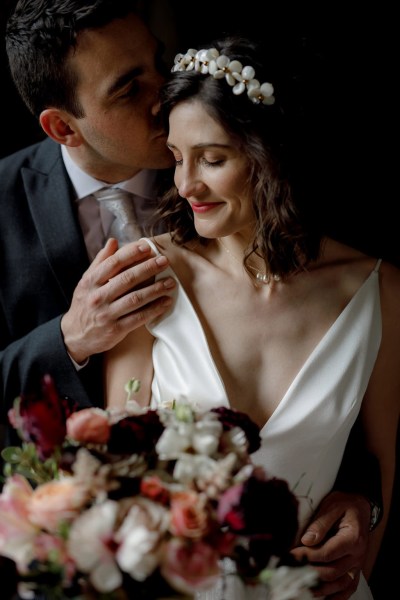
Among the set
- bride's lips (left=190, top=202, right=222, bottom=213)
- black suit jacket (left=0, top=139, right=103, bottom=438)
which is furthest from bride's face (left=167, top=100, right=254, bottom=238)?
black suit jacket (left=0, top=139, right=103, bottom=438)

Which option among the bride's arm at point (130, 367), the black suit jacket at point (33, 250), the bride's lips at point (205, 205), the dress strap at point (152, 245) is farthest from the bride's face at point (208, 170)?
the black suit jacket at point (33, 250)

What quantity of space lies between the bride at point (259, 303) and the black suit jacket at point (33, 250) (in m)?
0.36

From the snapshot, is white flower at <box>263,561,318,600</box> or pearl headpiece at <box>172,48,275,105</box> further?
pearl headpiece at <box>172,48,275,105</box>

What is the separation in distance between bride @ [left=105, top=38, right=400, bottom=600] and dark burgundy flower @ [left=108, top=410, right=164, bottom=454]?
537mm

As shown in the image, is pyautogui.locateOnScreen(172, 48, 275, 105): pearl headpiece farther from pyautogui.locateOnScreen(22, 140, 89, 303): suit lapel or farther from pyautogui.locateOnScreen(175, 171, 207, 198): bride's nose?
pyautogui.locateOnScreen(22, 140, 89, 303): suit lapel

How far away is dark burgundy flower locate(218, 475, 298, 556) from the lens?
1.00 m

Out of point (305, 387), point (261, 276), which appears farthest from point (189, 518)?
point (261, 276)

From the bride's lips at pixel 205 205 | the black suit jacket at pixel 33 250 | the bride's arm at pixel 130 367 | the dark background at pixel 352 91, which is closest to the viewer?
the bride's lips at pixel 205 205

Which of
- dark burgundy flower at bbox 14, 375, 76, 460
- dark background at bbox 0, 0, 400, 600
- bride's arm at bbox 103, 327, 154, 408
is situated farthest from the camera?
dark background at bbox 0, 0, 400, 600

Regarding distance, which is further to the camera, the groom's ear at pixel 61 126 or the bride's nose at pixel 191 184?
the groom's ear at pixel 61 126

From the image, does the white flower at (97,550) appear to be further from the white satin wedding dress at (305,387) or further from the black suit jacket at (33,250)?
the black suit jacket at (33,250)

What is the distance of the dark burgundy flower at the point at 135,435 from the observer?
1092 millimetres

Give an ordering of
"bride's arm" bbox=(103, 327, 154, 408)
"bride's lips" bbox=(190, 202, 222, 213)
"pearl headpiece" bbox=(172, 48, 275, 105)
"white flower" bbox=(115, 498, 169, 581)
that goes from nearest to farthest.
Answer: "white flower" bbox=(115, 498, 169, 581) → "pearl headpiece" bbox=(172, 48, 275, 105) → "bride's lips" bbox=(190, 202, 222, 213) → "bride's arm" bbox=(103, 327, 154, 408)

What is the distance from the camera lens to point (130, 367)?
1.76 metres
